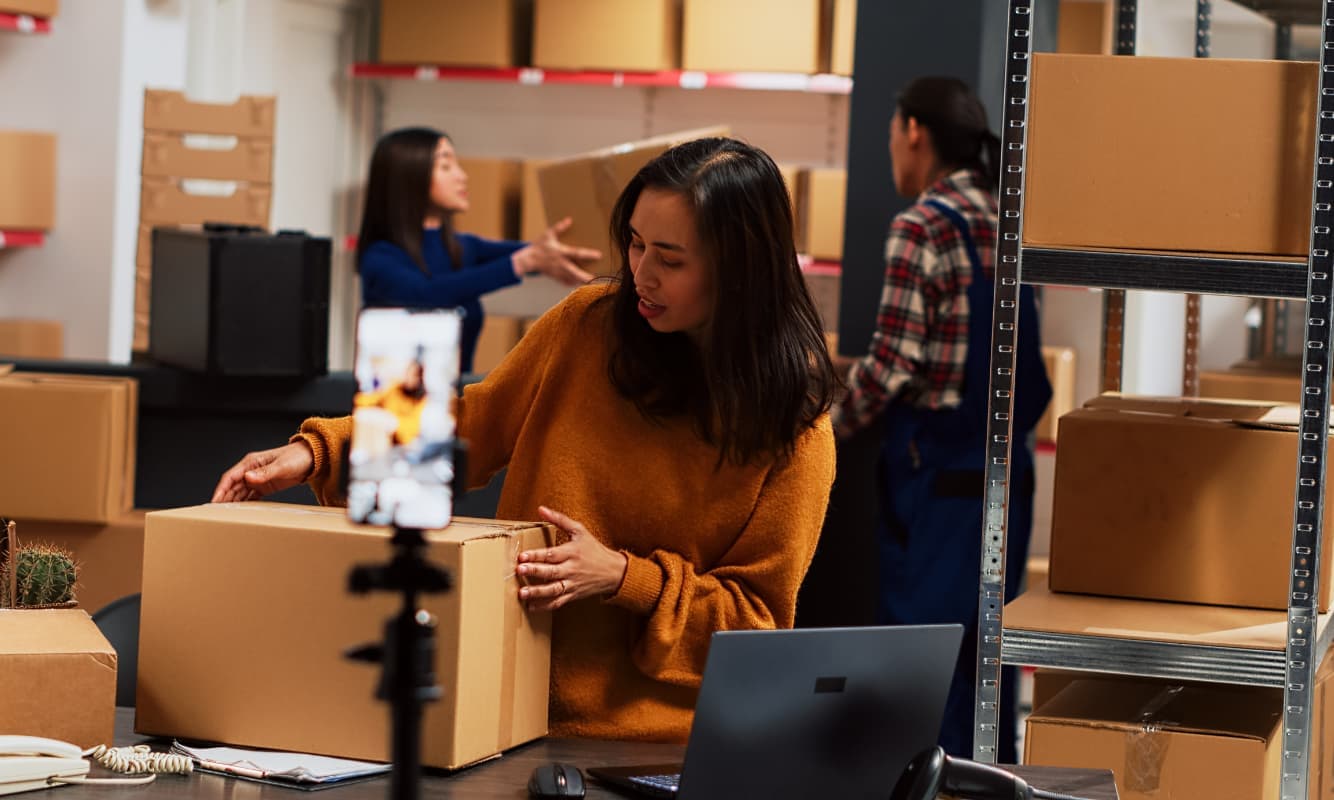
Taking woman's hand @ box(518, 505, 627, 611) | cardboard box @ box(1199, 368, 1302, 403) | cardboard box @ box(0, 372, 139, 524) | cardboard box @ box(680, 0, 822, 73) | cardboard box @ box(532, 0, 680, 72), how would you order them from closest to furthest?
woman's hand @ box(518, 505, 627, 611) < cardboard box @ box(1199, 368, 1302, 403) < cardboard box @ box(0, 372, 139, 524) < cardboard box @ box(680, 0, 822, 73) < cardboard box @ box(532, 0, 680, 72)

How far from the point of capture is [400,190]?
4.29 m

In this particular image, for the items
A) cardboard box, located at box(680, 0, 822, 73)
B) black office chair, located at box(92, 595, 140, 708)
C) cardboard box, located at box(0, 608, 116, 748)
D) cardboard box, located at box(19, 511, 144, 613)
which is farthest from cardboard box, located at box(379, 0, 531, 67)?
cardboard box, located at box(0, 608, 116, 748)

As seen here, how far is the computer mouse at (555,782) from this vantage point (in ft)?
5.10

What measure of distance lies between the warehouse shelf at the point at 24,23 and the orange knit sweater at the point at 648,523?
Result: 3.28 meters

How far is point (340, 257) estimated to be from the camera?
5949 millimetres

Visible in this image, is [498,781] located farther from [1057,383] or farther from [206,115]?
[1057,383]

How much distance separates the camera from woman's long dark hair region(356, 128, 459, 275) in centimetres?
429

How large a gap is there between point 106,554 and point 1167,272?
91.7 inches

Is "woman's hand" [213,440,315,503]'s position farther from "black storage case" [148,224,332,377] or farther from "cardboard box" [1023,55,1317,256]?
"black storage case" [148,224,332,377]

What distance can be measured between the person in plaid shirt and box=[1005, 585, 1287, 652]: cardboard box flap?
1161mm

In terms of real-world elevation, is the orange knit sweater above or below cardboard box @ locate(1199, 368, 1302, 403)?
below

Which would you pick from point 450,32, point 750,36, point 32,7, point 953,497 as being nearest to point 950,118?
point 953,497

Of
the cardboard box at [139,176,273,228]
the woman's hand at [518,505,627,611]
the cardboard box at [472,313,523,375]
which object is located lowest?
the woman's hand at [518,505,627,611]

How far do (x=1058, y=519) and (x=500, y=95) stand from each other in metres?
4.01
